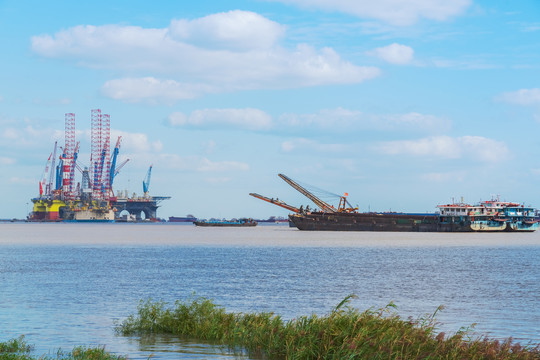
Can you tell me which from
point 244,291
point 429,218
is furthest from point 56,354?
point 429,218

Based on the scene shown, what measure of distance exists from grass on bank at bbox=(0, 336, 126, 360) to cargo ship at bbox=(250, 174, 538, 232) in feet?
499

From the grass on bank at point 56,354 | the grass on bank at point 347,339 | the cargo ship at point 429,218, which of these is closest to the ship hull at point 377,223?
the cargo ship at point 429,218

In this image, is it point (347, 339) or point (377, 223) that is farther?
point (377, 223)

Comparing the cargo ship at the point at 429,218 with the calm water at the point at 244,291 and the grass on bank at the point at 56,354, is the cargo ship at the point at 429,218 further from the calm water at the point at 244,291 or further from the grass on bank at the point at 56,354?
the grass on bank at the point at 56,354

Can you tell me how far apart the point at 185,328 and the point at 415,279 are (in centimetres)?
3106

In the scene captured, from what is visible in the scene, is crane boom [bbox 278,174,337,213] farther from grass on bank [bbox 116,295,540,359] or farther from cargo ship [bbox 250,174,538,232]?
grass on bank [bbox 116,295,540,359]

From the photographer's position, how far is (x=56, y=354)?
23.7 m

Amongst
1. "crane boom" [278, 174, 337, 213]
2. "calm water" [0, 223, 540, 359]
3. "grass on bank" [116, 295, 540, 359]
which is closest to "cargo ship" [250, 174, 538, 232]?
"crane boom" [278, 174, 337, 213]

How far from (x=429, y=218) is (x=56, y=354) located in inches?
6067

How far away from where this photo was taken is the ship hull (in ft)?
557

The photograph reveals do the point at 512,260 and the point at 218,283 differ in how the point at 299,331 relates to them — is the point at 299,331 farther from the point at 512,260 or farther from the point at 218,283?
the point at 512,260

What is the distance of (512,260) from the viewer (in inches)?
3012

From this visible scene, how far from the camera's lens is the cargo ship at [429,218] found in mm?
167500

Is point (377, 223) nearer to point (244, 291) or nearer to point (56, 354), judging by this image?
point (244, 291)
